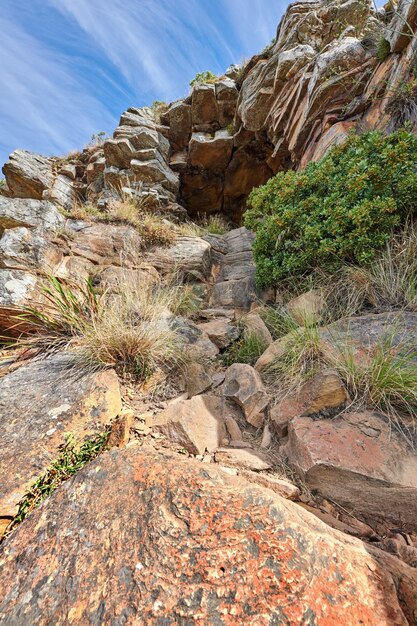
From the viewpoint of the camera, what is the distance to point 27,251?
4.74 m

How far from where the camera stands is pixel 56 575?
1109 mm

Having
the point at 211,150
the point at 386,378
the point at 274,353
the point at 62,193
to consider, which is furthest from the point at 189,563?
the point at 62,193

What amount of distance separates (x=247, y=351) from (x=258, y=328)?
477mm

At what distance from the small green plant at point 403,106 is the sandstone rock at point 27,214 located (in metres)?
6.69

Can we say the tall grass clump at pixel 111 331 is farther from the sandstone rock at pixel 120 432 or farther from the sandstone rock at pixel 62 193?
the sandstone rock at pixel 62 193

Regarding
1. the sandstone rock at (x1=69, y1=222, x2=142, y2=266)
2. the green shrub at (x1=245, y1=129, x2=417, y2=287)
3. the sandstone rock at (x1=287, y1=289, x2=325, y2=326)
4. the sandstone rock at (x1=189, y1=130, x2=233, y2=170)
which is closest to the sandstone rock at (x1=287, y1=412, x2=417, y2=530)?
the sandstone rock at (x1=287, y1=289, x2=325, y2=326)

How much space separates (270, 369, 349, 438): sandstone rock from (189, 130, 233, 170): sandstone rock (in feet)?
31.2

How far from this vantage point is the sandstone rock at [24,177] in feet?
28.7

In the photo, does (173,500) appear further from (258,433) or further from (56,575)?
(258,433)

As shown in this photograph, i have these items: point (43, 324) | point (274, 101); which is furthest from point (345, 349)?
point (274, 101)

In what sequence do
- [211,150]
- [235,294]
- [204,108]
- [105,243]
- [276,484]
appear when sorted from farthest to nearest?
[204,108]
[211,150]
[105,243]
[235,294]
[276,484]

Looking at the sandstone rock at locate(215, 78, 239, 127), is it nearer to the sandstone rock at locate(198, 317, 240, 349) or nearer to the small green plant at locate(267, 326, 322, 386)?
the sandstone rock at locate(198, 317, 240, 349)

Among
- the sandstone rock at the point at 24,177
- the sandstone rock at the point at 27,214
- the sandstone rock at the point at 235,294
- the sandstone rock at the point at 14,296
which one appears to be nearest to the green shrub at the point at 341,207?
the sandstone rock at the point at 235,294

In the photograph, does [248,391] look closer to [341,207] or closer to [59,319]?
[59,319]
